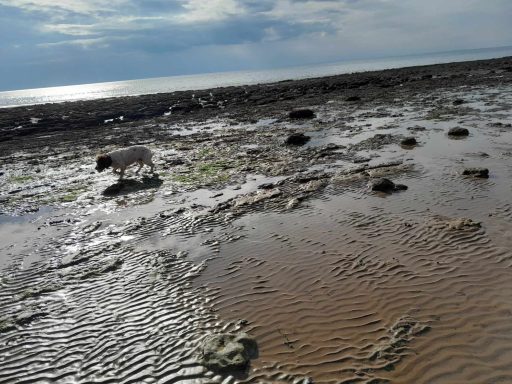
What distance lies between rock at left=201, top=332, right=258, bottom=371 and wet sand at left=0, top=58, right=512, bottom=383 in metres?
0.13

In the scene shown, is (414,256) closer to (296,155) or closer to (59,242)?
(59,242)

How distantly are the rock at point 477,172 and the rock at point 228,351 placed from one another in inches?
374

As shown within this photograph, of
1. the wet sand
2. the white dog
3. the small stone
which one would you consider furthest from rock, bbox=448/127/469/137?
the white dog

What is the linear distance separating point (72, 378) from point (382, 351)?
432 centimetres

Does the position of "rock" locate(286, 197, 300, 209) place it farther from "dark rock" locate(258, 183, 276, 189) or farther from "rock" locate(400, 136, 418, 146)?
"rock" locate(400, 136, 418, 146)

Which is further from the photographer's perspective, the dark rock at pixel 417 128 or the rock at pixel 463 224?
the dark rock at pixel 417 128

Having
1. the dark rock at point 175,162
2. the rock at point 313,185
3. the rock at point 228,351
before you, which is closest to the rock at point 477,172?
the rock at point 313,185

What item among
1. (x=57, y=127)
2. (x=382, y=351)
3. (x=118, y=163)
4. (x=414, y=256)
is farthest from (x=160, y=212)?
(x=57, y=127)

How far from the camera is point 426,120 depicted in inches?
883

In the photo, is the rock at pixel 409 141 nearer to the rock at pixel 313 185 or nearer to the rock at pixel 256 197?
the rock at pixel 313 185

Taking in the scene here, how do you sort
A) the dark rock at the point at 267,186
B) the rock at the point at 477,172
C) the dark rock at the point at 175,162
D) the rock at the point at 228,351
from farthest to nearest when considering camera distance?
the dark rock at the point at 175,162 < the dark rock at the point at 267,186 < the rock at the point at 477,172 < the rock at the point at 228,351

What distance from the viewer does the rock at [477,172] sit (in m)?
11.6

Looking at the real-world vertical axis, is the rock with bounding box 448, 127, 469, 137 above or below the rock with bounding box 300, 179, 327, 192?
above

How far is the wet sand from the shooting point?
5332 millimetres
